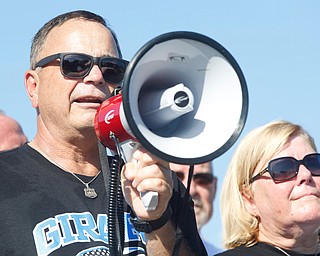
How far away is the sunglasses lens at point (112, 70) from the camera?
14.1 feet

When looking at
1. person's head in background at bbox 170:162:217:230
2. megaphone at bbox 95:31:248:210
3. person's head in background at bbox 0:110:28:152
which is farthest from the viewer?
person's head in background at bbox 170:162:217:230

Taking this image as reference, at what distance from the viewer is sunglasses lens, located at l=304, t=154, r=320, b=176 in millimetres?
4734

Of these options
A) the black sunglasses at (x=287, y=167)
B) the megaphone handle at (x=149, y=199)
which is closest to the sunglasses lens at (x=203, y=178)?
the black sunglasses at (x=287, y=167)

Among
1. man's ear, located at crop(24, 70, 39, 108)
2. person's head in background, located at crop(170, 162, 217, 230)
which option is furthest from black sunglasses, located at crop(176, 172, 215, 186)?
man's ear, located at crop(24, 70, 39, 108)

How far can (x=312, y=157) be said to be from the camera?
4.75m

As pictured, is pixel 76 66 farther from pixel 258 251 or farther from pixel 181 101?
pixel 258 251

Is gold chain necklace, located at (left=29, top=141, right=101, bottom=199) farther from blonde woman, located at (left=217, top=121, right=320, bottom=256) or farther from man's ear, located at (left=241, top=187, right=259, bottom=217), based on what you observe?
man's ear, located at (left=241, top=187, right=259, bottom=217)

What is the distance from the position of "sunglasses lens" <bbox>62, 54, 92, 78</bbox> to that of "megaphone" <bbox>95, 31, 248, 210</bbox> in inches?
31.3

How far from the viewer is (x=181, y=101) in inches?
131

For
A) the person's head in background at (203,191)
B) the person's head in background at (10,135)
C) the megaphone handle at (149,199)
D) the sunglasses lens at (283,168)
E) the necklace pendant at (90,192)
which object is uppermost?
the megaphone handle at (149,199)

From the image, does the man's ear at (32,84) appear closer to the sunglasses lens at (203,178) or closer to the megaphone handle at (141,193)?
the megaphone handle at (141,193)

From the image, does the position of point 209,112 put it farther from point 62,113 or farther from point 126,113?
point 62,113

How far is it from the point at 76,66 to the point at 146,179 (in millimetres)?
1195

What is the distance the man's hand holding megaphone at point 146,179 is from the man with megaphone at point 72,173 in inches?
0.4
